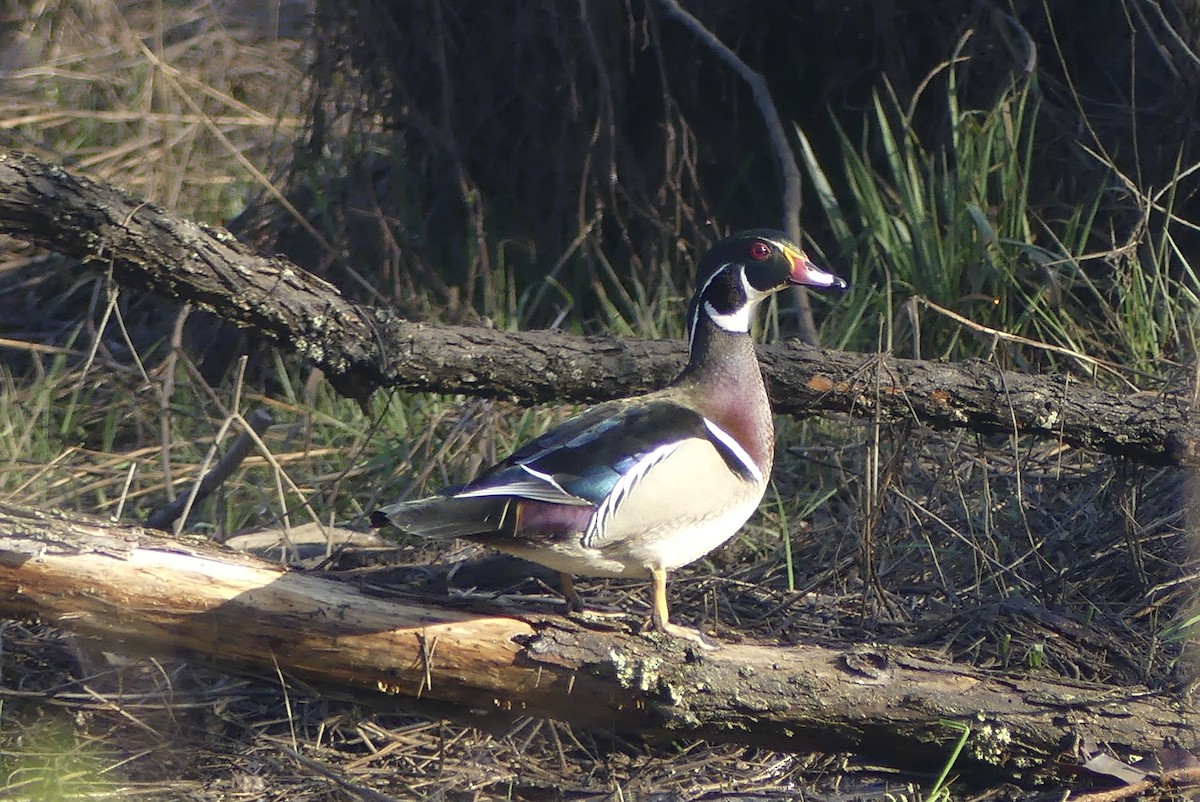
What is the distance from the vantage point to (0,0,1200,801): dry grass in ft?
9.56

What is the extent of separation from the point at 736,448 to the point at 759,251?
512mm

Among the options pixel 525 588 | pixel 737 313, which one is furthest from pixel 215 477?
pixel 737 313

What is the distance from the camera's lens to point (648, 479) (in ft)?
9.04

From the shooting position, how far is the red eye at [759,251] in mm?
3162

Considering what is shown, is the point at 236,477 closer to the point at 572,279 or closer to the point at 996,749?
the point at 572,279

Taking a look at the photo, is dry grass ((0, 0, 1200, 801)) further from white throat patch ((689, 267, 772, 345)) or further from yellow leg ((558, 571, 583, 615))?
white throat patch ((689, 267, 772, 345))

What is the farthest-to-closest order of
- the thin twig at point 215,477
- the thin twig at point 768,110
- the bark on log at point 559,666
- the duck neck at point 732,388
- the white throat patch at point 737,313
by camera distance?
the thin twig at point 768,110 < the thin twig at point 215,477 < the white throat patch at point 737,313 < the duck neck at point 732,388 < the bark on log at point 559,666

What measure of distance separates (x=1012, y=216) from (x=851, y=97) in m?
0.95

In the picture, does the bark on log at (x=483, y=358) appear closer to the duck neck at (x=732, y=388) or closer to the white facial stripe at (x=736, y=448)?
the duck neck at (x=732, y=388)

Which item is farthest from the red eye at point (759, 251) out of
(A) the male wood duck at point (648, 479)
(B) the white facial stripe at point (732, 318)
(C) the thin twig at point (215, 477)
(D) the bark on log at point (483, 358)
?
(C) the thin twig at point (215, 477)

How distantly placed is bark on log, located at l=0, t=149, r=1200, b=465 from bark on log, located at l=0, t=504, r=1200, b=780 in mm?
586

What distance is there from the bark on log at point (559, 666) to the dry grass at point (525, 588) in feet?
0.50

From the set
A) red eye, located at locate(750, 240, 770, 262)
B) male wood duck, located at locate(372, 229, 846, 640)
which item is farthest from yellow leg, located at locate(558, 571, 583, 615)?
red eye, located at locate(750, 240, 770, 262)

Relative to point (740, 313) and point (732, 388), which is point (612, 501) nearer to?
point (732, 388)
